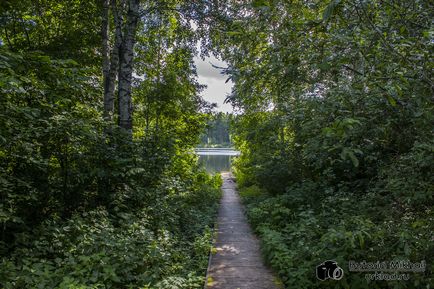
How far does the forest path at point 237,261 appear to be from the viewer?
539cm

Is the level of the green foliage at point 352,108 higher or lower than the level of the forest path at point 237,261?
higher

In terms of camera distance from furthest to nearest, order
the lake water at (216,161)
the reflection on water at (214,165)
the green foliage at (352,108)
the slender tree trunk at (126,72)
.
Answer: the lake water at (216,161) < the reflection on water at (214,165) < the slender tree trunk at (126,72) < the green foliage at (352,108)

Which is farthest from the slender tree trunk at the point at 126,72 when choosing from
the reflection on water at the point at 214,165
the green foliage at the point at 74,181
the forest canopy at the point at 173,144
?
the reflection on water at the point at 214,165

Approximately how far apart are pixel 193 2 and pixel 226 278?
7465 mm

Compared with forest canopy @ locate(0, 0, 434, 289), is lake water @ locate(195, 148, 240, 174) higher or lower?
lower

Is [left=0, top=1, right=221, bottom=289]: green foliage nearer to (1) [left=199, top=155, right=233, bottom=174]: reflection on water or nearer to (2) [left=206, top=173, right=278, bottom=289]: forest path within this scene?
(2) [left=206, top=173, right=278, bottom=289]: forest path

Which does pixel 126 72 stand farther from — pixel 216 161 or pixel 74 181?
pixel 216 161

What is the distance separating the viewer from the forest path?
212 inches

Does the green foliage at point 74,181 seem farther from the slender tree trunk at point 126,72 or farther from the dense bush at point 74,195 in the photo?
the slender tree trunk at point 126,72

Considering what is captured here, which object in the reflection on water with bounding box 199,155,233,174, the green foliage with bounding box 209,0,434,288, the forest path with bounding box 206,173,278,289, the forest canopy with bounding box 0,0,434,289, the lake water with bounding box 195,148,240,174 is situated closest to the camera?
the green foliage with bounding box 209,0,434,288

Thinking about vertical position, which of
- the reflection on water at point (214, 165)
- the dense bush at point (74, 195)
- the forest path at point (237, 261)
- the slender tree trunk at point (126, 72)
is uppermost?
the slender tree trunk at point (126, 72)

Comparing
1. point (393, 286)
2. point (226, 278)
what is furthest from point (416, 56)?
point (226, 278)

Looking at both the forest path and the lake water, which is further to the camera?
the lake water

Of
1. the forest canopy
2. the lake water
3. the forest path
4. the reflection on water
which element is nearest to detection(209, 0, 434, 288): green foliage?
the forest canopy
